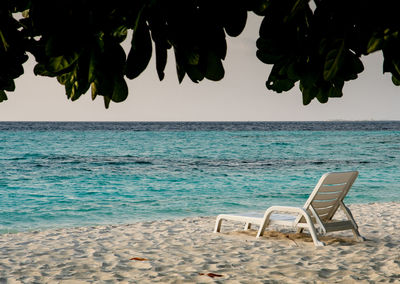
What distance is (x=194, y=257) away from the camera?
612 centimetres

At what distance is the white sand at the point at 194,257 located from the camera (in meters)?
5.22

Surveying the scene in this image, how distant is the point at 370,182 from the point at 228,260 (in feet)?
43.7

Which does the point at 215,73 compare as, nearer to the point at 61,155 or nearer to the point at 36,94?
the point at 61,155

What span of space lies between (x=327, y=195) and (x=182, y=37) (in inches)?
206

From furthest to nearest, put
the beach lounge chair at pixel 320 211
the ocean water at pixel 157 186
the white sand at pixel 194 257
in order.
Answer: the ocean water at pixel 157 186
the beach lounge chair at pixel 320 211
the white sand at pixel 194 257

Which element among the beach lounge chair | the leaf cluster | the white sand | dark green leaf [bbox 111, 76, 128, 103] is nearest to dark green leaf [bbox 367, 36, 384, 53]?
the leaf cluster

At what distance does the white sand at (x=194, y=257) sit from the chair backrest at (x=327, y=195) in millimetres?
415

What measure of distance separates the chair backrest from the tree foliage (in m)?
4.53

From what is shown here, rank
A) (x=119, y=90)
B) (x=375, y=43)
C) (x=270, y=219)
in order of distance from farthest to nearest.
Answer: (x=270, y=219), (x=375, y=43), (x=119, y=90)

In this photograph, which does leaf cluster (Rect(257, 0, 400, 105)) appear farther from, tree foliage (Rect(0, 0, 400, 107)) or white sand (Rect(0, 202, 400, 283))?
white sand (Rect(0, 202, 400, 283))

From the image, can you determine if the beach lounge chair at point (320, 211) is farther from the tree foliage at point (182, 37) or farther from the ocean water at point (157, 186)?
the ocean water at point (157, 186)

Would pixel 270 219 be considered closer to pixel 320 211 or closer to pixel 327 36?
pixel 320 211

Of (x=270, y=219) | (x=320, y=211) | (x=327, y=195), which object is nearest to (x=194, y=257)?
(x=270, y=219)

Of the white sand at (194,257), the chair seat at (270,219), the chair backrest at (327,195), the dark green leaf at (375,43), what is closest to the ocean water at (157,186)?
the white sand at (194,257)
